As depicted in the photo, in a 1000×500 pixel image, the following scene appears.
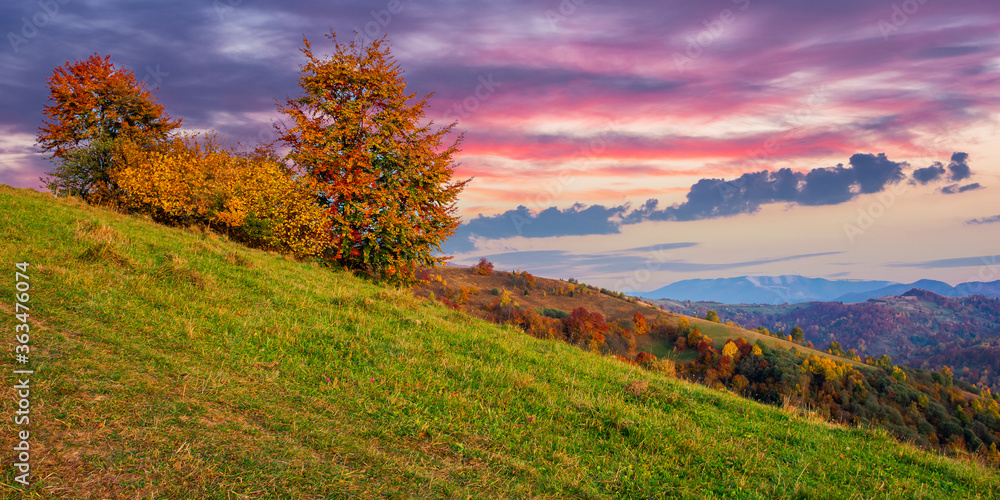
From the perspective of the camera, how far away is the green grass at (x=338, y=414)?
5105mm

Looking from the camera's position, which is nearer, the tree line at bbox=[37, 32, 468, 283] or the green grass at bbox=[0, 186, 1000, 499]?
the green grass at bbox=[0, 186, 1000, 499]

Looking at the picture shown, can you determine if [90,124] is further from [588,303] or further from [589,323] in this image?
[588,303]

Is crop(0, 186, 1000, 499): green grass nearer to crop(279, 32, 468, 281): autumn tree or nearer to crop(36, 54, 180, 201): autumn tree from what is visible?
crop(279, 32, 468, 281): autumn tree

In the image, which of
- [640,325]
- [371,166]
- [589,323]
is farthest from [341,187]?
[640,325]

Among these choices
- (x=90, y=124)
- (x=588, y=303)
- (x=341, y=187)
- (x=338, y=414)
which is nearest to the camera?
(x=338, y=414)

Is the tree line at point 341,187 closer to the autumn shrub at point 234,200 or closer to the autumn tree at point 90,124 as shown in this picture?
the autumn shrub at point 234,200

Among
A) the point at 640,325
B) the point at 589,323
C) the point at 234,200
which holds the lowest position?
the point at 640,325

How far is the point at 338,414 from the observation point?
7211 mm

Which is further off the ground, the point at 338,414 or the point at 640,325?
the point at 338,414

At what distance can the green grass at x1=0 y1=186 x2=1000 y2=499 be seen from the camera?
5.11 m

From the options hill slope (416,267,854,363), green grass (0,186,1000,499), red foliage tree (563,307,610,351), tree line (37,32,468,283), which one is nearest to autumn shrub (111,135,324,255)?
tree line (37,32,468,283)

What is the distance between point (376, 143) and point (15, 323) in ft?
61.4

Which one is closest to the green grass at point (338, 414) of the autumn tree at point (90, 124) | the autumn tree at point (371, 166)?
the autumn tree at point (371, 166)

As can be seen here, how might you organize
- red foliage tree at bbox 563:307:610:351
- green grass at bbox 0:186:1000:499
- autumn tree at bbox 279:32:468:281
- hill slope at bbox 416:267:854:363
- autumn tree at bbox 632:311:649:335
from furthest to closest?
autumn tree at bbox 632:311:649:335, hill slope at bbox 416:267:854:363, red foliage tree at bbox 563:307:610:351, autumn tree at bbox 279:32:468:281, green grass at bbox 0:186:1000:499
